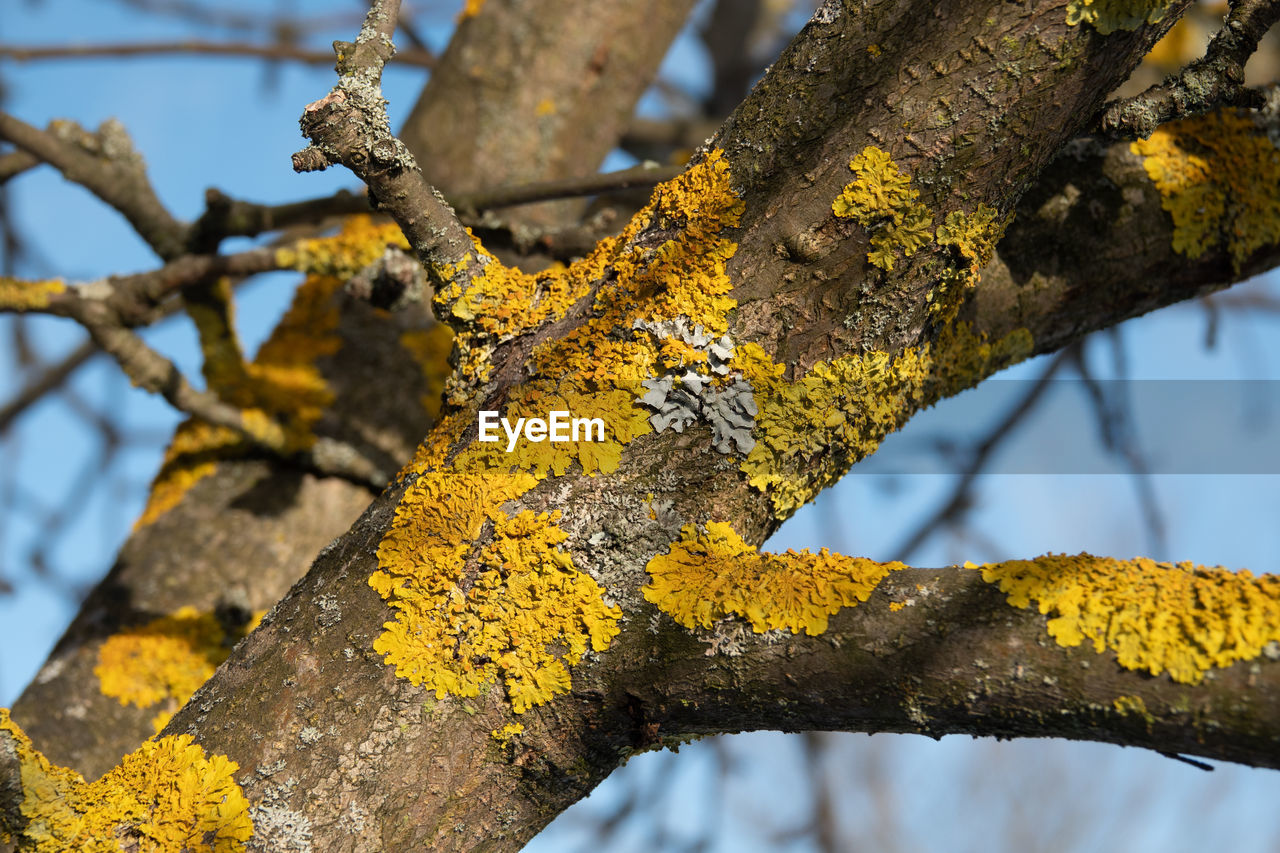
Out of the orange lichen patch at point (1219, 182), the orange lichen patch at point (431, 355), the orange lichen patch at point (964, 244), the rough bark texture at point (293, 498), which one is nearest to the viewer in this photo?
the orange lichen patch at point (964, 244)

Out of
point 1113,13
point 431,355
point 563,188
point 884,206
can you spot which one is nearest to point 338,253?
point 431,355

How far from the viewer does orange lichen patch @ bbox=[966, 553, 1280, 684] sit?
0.90 metres

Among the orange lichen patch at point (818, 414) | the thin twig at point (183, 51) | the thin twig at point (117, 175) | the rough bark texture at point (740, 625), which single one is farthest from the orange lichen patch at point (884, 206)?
the thin twig at point (183, 51)

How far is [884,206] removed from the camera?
114 centimetres

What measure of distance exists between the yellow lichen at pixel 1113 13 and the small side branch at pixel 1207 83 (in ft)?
0.47

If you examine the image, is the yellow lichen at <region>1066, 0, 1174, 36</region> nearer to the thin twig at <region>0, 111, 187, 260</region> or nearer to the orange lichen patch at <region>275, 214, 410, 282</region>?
the orange lichen patch at <region>275, 214, 410, 282</region>

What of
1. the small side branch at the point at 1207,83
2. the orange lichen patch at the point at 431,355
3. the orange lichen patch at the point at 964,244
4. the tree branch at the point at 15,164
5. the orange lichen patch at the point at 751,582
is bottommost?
the orange lichen patch at the point at 751,582

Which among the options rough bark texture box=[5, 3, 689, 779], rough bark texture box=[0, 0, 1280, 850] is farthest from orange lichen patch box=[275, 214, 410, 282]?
rough bark texture box=[0, 0, 1280, 850]

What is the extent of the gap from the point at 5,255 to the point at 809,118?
3060 millimetres

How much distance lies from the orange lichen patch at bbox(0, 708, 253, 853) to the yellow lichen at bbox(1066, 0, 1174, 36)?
51.9 inches

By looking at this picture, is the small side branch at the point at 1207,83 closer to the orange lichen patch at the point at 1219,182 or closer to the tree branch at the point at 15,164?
the orange lichen patch at the point at 1219,182

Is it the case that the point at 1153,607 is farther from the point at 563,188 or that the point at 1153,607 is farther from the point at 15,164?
the point at 15,164

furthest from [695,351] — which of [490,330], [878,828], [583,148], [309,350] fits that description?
[878,828]

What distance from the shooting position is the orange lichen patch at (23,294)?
196 centimetres
